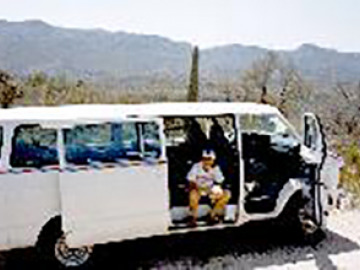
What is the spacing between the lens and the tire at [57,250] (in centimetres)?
723

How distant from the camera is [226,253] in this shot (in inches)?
323

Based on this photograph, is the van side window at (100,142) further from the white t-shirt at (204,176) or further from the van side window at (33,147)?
the white t-shirt at (204,176)

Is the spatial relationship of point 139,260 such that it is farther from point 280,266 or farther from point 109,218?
point 280,266

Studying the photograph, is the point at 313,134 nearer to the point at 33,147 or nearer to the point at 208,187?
the point at 208,187

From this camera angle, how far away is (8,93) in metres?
22.2

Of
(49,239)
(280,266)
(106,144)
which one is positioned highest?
(106,144)

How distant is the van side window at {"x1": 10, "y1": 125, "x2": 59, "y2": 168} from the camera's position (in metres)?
7.02

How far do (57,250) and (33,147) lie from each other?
4.20 feet

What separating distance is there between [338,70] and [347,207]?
3324 inches

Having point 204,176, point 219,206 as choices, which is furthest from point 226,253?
point 204,176

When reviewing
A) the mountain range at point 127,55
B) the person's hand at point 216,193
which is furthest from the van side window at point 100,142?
the mountain range at point 127,55

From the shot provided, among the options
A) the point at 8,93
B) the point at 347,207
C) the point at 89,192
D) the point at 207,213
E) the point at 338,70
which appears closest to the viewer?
the point at 89,192

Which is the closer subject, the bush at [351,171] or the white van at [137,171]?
the white van at [137,171]

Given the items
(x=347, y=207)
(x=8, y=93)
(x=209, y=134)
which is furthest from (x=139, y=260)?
(x=8, y=93)
